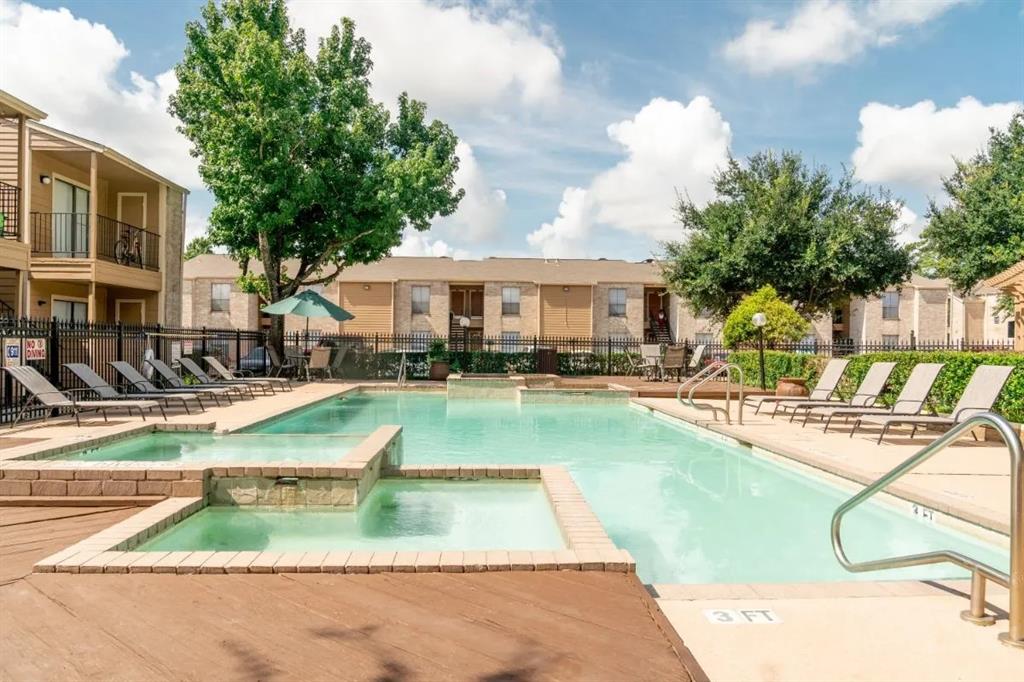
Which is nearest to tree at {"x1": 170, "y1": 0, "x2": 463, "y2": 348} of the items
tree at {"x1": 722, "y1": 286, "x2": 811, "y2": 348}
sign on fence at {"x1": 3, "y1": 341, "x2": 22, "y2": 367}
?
sign on fence at {"x1": 3, "y1": 341, "x2": 22, "y2": 367}

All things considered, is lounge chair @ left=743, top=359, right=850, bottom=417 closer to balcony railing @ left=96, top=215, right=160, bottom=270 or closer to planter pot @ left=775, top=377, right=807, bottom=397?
planter pot @ left=775, top=377, right=807, bottom=397

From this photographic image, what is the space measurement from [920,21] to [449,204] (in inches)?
530

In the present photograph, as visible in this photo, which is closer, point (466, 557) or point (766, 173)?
point (466, 557)

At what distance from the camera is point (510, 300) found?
1531 inches

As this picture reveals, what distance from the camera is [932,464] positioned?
7438mm

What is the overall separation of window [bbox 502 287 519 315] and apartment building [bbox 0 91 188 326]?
63.7ft

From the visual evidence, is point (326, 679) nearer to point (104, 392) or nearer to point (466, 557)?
point (466, 557)

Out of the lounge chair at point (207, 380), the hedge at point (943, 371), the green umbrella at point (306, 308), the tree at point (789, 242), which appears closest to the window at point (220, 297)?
the green umbrella at point (306, 308)

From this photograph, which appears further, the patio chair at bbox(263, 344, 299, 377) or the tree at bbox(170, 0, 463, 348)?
the patio chair at bbox(263, 344, 299, 377)

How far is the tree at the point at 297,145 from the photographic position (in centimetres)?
1838

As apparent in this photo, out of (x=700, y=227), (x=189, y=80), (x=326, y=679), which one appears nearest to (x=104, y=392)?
(x=326, y=679)

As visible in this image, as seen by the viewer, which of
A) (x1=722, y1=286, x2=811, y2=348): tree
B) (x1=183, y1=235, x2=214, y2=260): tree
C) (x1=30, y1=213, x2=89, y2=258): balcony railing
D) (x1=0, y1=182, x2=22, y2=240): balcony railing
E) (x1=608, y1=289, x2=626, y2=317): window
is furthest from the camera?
(x1=183, y1=235, x2=214, y2=260): tree

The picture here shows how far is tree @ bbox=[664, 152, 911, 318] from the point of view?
26.0m

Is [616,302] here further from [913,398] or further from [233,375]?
[913,398]
